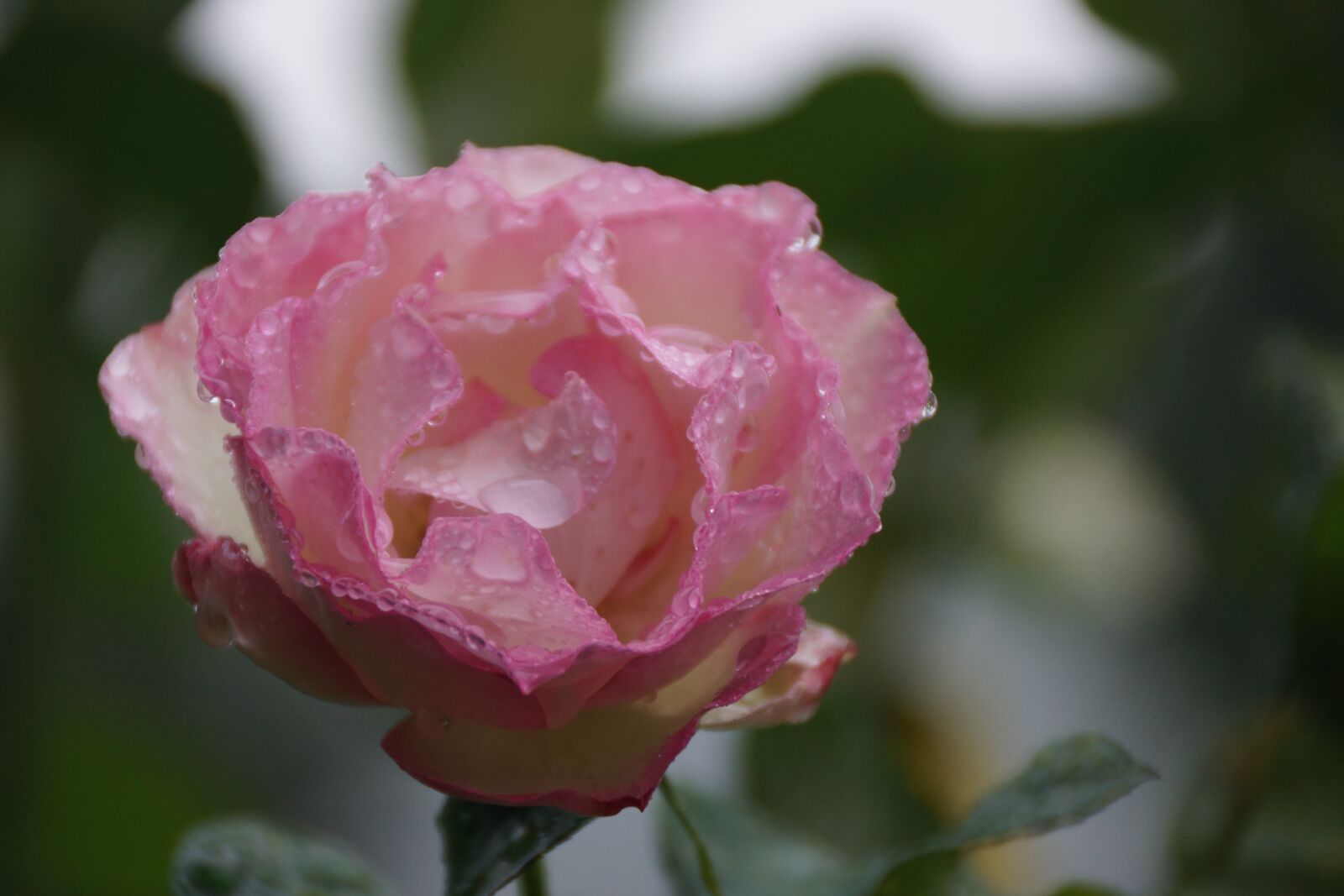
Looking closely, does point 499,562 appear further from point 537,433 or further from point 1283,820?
point 1283,820

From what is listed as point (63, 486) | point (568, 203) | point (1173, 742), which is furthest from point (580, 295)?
point (1173, 742)

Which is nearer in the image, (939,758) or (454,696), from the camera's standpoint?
(454,696)

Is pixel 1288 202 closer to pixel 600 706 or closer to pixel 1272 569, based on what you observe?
pixel 1272 569

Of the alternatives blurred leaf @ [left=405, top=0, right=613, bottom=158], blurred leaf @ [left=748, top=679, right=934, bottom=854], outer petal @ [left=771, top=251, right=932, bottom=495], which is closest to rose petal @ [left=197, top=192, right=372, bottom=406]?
outer petal @ [left=771, top=251, right=932, bottom=495]

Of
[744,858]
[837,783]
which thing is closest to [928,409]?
[744,858]

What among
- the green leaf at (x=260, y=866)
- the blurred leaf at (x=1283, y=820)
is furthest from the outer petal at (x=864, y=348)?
the blurred leaf at (x=1283, y=820)

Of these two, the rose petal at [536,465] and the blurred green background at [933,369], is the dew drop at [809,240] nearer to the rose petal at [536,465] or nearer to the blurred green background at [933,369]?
the rose petal at [536,465]

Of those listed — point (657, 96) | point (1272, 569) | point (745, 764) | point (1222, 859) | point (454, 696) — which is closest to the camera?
point (454, 696)

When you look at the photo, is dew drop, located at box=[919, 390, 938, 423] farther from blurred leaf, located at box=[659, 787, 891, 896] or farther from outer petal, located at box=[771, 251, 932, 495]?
blurred leaf, located at box=[659, 787, 891, 896]
